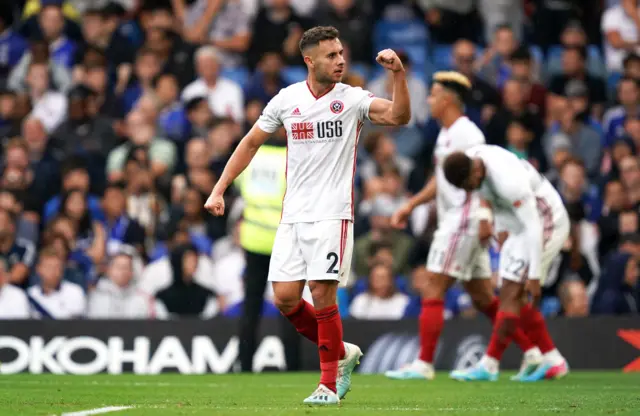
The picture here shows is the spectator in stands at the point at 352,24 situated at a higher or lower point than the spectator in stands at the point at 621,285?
higher

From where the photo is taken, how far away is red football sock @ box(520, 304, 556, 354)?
12219 mm

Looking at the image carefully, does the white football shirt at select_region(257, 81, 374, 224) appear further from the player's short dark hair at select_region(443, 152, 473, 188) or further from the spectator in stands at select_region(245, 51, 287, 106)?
the spectator in stands at select_region(245, 51, 287, 106)

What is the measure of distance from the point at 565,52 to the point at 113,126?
245 inches

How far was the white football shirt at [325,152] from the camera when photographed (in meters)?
8.59

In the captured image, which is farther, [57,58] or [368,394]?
[57,58]

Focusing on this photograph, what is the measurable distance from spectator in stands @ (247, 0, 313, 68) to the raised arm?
32.1 ft

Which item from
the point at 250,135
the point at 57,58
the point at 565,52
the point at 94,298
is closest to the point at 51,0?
the point at 57,58

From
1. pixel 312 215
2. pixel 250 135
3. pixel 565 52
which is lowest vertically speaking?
pixel 312 215

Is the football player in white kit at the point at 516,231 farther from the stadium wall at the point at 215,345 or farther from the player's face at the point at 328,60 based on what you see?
the player's face at the point at 328,60

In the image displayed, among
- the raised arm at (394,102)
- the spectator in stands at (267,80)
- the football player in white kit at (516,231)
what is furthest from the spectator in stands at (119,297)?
the raised arm at (394,102)

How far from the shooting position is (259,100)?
17.6 meters

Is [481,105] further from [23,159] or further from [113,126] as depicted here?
[23,159]

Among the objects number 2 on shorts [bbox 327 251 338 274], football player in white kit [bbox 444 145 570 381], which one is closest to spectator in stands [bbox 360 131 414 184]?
football player in white kit [bbox 444 145 570 381]

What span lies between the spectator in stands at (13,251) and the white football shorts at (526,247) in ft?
19.9
